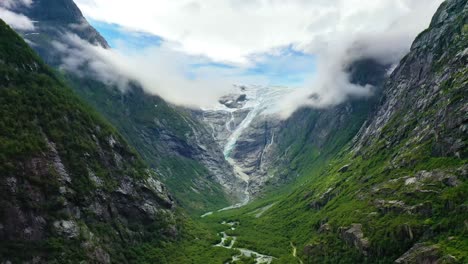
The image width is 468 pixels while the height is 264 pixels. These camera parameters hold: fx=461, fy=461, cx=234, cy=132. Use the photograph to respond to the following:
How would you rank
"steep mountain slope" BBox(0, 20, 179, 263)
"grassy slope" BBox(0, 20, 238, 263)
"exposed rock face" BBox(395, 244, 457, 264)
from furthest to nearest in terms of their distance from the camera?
1. "grassy slope" BBox(0, 20, 238, 263)
2. "steep mountain slope" BBox(0, 20, 179, 263)
3. "exposed rock face" BBox(395, 244, 457, 264)

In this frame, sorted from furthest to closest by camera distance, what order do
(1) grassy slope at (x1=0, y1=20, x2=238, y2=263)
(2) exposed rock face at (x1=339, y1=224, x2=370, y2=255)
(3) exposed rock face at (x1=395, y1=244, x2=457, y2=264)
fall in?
1. (2) exposed rock face at (x1=339, y1=224, x2=370, y2=255)
2. (1) grassy slope at (x1=0, y1=20, x2=238, y2=263)
3. (3) exposed rock face at (x1=395, y1=244, x2=457, y2=264)

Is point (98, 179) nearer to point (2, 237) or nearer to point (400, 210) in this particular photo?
point (2, 237)

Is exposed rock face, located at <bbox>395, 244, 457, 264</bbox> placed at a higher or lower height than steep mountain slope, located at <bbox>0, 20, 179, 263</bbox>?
higher

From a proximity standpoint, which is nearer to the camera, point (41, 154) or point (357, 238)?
point (41, 154)

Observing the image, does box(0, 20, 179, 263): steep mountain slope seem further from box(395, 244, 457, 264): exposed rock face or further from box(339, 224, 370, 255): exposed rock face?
box(395, 244, 457, 264): exposed rock face

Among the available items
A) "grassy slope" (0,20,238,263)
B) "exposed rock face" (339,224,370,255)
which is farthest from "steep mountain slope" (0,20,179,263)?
"exposed rock face" (339,224,370,255)

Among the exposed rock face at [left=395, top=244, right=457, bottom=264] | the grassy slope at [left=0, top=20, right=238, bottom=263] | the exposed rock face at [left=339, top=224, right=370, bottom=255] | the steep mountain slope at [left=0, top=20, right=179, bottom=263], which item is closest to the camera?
the exposed rock face at [left=395, top=244, right=457, bottom=264]

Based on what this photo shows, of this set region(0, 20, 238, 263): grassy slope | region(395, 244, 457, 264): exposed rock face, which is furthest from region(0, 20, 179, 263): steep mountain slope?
region(395, 244, 457, 264): exposed rock face

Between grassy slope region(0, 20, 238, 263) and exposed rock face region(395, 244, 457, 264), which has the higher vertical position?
exposed rock face region(395, 244, 457, 264)

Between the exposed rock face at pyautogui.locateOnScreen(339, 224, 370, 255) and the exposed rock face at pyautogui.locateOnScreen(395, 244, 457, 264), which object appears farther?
the exposed rock face at pyautogui.locateOnScreen(339, 224, 370, 255)

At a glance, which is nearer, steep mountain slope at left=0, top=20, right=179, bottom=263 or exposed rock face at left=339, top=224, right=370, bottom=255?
steep mountain slope at left=0, top=20, right=179, bottom=263

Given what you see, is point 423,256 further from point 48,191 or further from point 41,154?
point 41,154

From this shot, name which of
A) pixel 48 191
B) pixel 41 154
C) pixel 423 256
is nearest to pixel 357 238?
pixel 423 256

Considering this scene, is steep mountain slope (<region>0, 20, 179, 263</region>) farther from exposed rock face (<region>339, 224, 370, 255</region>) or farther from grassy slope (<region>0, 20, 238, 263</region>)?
exposed rock face (<region>339, 224, 370, 255</region>)
